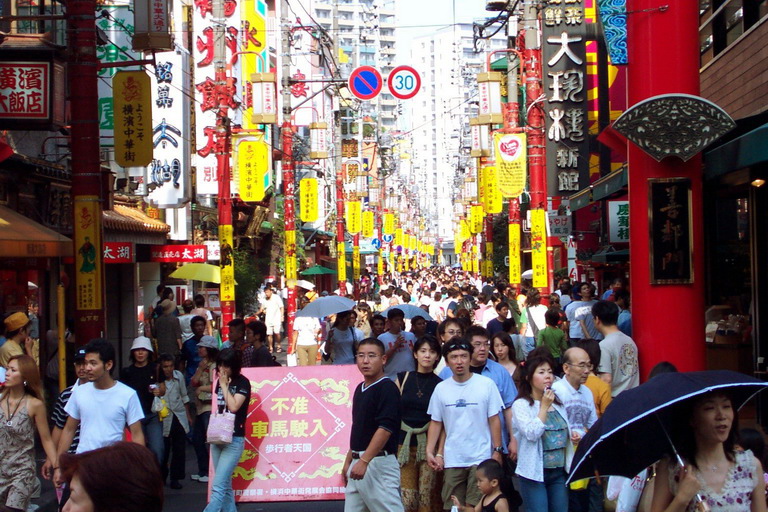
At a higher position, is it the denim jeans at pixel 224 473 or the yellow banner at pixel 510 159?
the yellow banner at pixel 510 159

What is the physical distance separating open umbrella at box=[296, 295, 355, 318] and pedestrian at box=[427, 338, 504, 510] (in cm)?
717

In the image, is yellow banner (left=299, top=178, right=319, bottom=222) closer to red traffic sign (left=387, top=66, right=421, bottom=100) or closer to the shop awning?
red traffic sign (left=387, top=66, right=421, bottom=100)

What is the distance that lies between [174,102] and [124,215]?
380 cm

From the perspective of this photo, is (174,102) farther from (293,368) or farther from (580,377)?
(580,377)

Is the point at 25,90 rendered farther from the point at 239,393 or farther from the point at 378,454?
the point at 378,454

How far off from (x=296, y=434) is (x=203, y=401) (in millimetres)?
2068

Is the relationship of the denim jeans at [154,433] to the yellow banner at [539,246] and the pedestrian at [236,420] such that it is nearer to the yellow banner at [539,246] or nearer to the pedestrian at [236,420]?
the pedestrian at [236,420]

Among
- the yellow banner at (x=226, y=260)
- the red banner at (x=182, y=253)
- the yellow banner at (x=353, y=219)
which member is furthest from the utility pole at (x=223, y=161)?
the yellow banner at (x=353, y=219)

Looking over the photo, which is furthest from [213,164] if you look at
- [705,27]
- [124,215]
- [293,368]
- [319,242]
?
[319,242]

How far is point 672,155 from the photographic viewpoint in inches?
384

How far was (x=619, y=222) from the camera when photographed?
61.6 feet

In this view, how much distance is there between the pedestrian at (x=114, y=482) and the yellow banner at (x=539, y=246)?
1675cm

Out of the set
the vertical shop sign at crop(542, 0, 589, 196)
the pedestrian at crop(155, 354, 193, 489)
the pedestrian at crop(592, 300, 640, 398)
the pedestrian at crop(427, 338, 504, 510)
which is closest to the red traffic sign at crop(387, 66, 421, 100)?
the vertical shop sign at crop(542, 0, 589, 196)

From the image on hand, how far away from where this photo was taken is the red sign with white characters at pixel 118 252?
18.2 m
